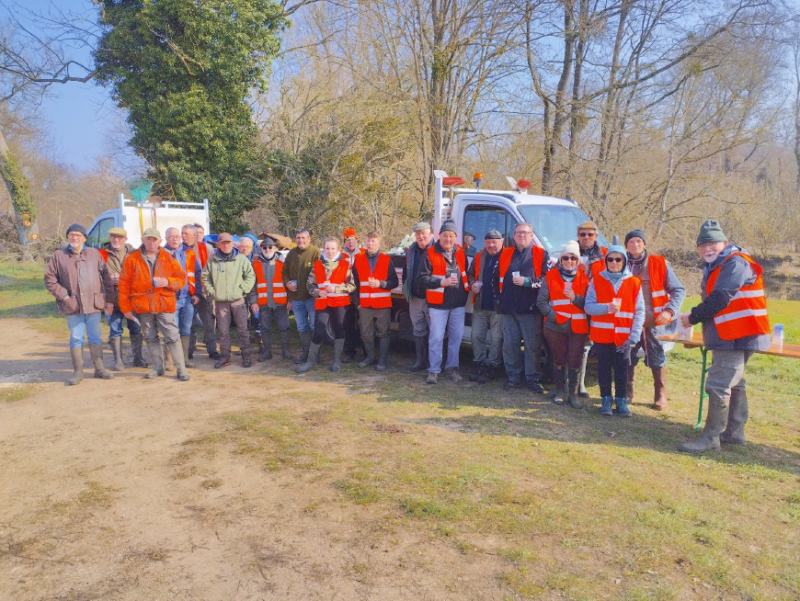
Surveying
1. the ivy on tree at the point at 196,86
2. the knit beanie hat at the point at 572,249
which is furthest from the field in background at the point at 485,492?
the ivy on tree at the point at 196,86

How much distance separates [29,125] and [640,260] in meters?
36.1

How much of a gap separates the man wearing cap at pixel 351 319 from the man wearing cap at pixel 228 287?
1379 mm

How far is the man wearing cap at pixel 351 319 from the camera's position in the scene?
7.96m

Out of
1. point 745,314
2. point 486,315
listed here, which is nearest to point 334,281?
point 486,315

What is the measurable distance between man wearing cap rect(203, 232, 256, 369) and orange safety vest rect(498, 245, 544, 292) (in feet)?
11.5

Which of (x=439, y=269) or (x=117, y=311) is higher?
(x=439, y=269)

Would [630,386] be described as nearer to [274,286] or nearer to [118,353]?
[274,286]

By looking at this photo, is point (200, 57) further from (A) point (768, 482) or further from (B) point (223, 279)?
(A) point (768, 482)

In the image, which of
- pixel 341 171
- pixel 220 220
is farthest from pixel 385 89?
pixel 220 220

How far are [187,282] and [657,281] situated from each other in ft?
19.5

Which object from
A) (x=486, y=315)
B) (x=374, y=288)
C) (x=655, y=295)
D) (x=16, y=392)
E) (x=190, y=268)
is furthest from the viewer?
(x=190, y=268)

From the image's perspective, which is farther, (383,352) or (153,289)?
(383,352)

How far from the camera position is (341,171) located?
46.5 feet

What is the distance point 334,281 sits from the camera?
766 centimetres
